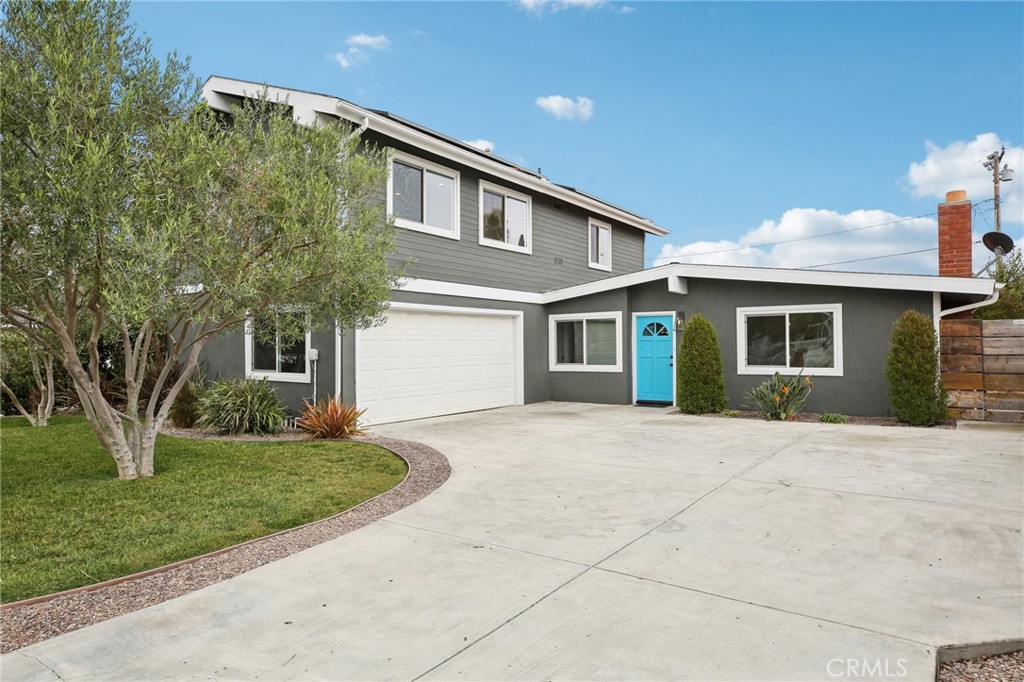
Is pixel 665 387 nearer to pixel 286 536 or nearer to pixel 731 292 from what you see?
pixel 731 292

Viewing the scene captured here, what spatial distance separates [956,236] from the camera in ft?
37.7

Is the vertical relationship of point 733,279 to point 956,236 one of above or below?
below

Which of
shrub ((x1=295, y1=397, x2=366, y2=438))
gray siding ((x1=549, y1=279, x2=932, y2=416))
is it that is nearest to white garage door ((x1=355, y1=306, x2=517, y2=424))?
shrub ((x1=295, y1=397, x2=366, y2=438))

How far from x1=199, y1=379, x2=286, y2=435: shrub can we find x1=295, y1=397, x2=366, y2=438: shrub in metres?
0.77

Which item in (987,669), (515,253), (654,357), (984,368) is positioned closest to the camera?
(987,669)

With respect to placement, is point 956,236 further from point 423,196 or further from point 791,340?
point 423,196

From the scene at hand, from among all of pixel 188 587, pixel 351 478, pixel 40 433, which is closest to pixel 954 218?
pixel 351 478

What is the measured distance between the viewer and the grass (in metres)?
3.96

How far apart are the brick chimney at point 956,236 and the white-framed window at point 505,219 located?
336 inches

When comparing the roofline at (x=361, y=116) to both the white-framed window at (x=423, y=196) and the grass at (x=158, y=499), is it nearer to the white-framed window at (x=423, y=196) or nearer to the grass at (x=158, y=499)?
the white-framed window at (x=423, y=196)

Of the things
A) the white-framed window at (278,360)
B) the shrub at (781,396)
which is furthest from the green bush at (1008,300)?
the white-framed window at (278,360)

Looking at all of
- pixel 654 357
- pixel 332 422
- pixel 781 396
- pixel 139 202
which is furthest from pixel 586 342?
pixel 139 202

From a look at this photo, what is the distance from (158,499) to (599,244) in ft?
45.2

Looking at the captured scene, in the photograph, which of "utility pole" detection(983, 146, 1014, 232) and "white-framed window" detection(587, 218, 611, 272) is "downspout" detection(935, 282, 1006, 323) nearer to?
"white-framed window" detection(587, 218, 611, 272)
